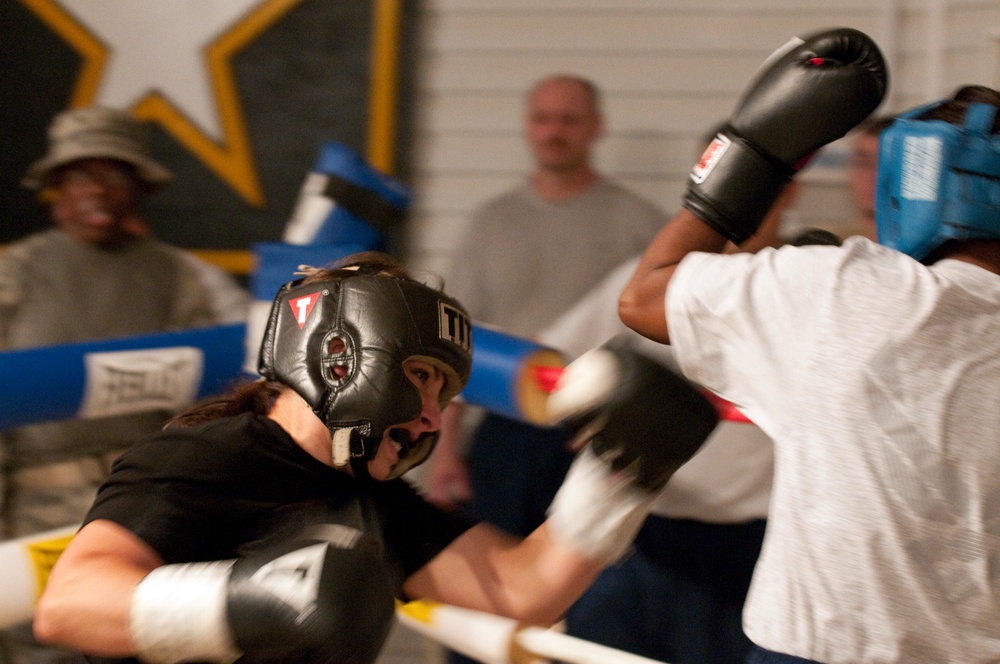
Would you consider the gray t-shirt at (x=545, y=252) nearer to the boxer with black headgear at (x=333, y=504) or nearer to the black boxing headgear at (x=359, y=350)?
the boxer with black headgear at (x=333, y=504)

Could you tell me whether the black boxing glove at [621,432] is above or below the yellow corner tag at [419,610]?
above

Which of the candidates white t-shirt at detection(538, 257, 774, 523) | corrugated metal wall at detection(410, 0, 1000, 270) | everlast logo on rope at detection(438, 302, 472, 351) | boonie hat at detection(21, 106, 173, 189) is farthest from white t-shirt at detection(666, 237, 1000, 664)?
corrugated metal wall at detection(410, 0, 1000, 270)

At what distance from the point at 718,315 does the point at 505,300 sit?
213 cm

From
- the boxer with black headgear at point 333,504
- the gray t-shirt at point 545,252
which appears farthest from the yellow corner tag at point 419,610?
the gray t-shirt at point 545,252

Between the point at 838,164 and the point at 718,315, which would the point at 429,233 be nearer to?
the point at 838,164

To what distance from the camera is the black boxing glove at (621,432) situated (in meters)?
1.46

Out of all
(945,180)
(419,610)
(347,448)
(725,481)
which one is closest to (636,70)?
(725,481)

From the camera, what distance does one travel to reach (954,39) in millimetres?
4020

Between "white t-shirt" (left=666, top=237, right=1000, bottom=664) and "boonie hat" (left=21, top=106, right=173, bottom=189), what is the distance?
7.81 feet

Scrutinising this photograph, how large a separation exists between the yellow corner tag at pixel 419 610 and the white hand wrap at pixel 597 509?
0.42 meters

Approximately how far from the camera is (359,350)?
154cm

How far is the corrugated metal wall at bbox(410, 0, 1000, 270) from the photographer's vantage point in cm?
405

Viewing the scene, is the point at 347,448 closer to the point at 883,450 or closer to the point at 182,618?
the point at 182,618

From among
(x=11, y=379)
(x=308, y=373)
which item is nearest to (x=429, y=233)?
(x=11, y=379)
